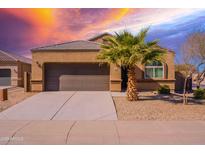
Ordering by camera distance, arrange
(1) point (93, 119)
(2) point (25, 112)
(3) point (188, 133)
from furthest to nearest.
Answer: (2) point (25, 112) → (1) point (93, 119) → (3) point (188, 133)

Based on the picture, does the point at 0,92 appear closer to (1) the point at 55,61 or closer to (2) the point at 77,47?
(1) the point at 55,61

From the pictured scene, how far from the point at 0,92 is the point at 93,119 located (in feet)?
26.9

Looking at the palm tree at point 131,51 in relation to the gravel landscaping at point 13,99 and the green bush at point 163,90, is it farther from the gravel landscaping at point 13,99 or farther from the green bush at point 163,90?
the green bush at point 163,90

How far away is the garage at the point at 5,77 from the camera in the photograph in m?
31.0

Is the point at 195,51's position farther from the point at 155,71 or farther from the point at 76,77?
the point at 76,77

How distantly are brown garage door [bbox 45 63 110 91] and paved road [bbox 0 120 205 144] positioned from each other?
41.7ft

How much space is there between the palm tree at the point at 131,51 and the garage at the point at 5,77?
18.0 meters

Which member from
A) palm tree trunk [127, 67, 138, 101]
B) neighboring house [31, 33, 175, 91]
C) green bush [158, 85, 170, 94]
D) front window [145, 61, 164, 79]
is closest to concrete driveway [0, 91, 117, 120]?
palm tree trunk [127, 67, 138, 101]

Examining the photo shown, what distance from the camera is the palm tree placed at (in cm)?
1559

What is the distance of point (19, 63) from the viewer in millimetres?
31797

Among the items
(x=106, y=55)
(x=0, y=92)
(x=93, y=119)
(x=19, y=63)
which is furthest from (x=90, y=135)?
(x=19, y=63)

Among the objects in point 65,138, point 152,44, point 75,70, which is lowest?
point 65,138

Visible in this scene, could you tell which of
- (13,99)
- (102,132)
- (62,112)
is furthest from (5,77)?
(102,132)

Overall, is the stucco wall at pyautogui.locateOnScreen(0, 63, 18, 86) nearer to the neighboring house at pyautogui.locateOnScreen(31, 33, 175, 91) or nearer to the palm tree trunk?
the neighboring house at pyautogui.locateOnScreen(31, 33, 175, 91)
